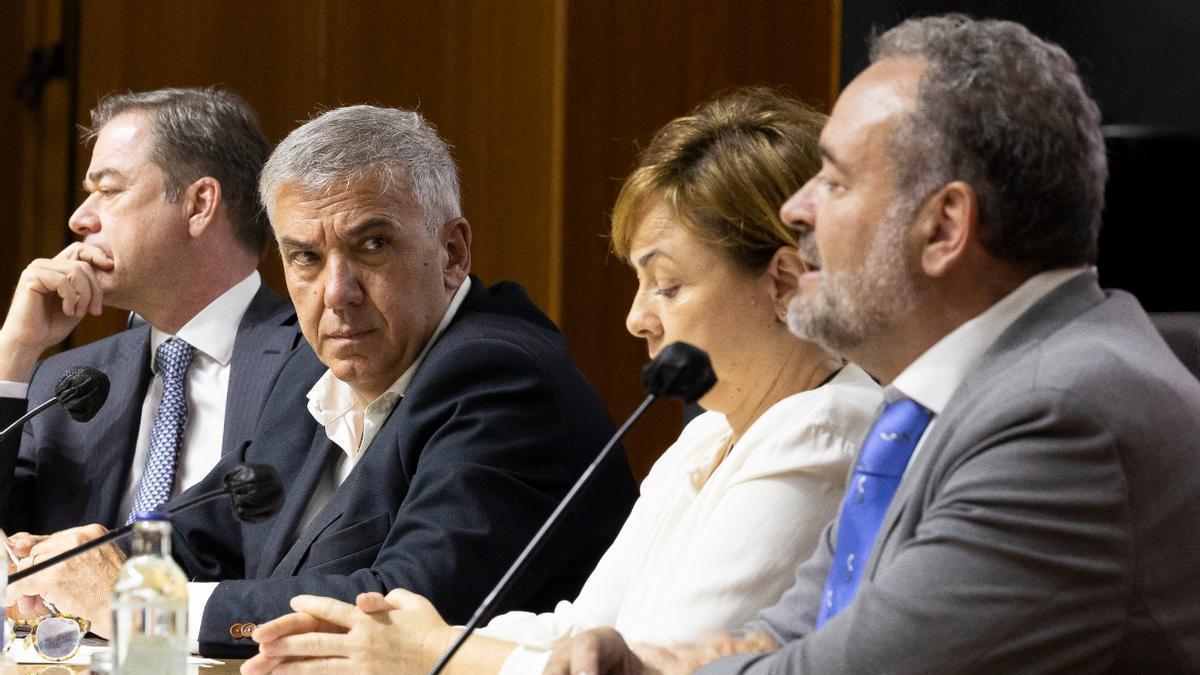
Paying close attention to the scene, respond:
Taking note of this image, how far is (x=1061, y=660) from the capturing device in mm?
1284

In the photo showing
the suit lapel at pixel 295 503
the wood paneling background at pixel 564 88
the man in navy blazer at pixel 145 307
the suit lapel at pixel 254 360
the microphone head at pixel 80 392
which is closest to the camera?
the microphone head at pixel 80 392

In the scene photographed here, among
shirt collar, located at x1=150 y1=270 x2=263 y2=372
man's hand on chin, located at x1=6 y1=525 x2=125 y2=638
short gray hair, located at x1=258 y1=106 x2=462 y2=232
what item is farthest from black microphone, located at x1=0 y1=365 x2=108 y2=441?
shirt collar, located at x1=150 y1=270 x2=263 y2=372

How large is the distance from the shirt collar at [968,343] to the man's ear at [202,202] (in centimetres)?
211

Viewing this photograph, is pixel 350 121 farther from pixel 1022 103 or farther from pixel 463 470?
pixel 1022 103

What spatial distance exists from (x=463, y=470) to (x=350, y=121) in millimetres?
627

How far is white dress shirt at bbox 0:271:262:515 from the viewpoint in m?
3.03

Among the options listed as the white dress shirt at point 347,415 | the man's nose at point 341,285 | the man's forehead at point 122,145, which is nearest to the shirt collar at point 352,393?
the white dress shirt at point 347,415

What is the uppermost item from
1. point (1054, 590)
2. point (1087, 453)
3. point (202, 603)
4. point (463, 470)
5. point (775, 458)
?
point (1087, 453)

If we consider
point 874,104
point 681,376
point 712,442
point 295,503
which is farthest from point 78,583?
point 874,104

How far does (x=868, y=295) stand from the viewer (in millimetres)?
1537

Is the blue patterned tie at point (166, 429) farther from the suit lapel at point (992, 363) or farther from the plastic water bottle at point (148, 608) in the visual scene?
the suit lapel at point (992, 363)

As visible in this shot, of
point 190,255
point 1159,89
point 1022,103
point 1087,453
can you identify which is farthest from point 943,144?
point 190,255

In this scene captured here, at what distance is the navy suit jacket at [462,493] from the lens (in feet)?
7.20

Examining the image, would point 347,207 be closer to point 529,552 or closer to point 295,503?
point 295,503
